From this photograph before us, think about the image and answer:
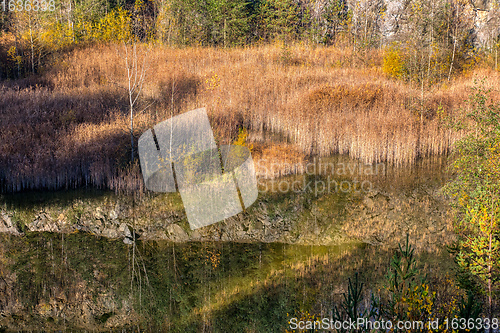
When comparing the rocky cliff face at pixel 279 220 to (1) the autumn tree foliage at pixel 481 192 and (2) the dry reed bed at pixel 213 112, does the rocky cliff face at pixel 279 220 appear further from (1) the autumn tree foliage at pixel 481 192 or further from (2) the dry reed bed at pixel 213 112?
(2) the dry reed bed at pixel 213 112

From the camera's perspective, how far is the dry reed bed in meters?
9.05

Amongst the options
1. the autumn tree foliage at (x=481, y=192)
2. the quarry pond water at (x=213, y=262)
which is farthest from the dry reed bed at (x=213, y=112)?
the autumn tree foliage at (x=481, y=192)

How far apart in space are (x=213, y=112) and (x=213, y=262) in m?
6.25

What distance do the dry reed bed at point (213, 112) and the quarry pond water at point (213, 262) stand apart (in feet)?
3.46

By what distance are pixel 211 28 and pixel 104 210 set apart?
662 inches

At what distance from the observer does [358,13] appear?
20.4 m

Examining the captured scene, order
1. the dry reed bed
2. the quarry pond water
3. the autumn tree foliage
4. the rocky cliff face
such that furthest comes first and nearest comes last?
the dry reed bed, the rocky cliff face, the quarry pond water, the autumn tree foliage

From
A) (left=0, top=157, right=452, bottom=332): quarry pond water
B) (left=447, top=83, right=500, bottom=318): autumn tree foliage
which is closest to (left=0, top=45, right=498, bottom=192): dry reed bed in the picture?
(left=0, top=157, right=452, bottom=332): quarry pond water

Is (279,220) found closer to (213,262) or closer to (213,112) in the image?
(213,262)

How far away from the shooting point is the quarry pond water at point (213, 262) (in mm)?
4965

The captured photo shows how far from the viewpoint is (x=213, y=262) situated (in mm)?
6105

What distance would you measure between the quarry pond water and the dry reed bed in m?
1.06

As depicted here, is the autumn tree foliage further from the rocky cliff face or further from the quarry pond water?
the rocky cliff face

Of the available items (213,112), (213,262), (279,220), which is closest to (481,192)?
(279,220)
